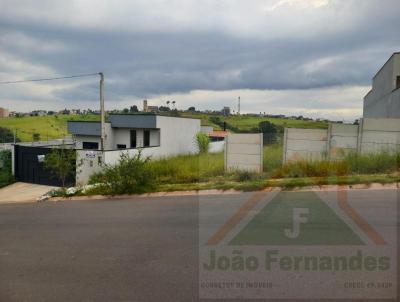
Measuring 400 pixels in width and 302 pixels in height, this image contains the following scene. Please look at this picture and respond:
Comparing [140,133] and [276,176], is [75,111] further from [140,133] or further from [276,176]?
Result: [276,176]

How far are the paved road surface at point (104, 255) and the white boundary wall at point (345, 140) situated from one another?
6.50 metres

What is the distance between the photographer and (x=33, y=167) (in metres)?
21.9

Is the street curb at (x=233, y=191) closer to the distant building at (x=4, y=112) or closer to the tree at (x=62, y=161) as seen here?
the tree at (x=62, y=161)

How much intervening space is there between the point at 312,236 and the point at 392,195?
4.70 m

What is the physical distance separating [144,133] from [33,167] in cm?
1204

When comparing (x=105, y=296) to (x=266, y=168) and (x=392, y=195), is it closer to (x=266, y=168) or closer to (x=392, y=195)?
(x=392, y=195)

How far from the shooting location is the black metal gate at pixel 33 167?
68.9 feet

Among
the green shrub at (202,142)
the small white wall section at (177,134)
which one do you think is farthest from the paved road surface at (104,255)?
the green shrub at (202,142)

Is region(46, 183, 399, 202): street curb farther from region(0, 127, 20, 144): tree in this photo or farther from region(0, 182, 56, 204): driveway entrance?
region(0, 127, 20, 144): tree

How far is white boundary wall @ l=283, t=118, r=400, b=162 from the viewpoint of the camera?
1551 cm

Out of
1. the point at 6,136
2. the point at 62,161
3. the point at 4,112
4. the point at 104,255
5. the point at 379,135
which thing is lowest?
the point at 104,255

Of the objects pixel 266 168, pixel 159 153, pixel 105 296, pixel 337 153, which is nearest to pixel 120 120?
pixel 159 153

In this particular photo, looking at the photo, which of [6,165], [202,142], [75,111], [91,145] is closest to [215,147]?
[202,142]

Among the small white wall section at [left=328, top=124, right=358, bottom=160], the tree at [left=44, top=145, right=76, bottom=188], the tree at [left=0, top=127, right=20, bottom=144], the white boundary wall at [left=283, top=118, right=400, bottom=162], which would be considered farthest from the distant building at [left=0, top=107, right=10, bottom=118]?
the small white wall section at [left=328, top=124, right=358, bottom=160]
